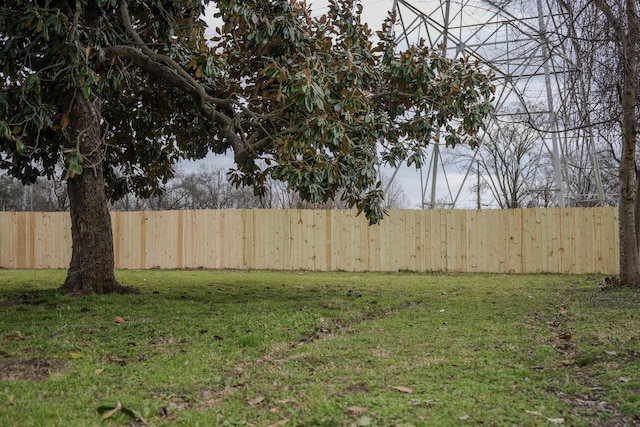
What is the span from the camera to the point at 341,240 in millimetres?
14492

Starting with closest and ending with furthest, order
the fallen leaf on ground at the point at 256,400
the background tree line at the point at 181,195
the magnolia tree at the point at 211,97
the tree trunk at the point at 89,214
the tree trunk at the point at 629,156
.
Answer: the fallen leaf on ground at the point at 256,400
the magnolia tree at the point at 211,97
the tree trunk at the point at 89,214
the tree trunk at the point at 629,156
the background tree line at the point at 181,195

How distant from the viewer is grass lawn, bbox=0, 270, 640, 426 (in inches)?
117

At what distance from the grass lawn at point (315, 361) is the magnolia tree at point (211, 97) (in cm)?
161

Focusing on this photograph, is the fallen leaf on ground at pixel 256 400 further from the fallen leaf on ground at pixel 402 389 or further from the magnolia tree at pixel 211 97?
the magnolia tree at pixel 211 97

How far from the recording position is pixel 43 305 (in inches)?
266

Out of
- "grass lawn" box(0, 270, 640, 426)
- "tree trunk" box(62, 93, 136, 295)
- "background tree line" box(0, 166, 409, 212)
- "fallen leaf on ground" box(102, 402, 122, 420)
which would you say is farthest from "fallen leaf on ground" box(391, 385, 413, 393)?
"background tree line" box(0, 166, 409, 212)

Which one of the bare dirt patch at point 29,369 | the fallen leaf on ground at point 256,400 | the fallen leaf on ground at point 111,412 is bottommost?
the fallen leaf on ground at point 256,400

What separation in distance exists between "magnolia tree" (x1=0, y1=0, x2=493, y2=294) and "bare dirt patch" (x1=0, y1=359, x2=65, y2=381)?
8.16 feet

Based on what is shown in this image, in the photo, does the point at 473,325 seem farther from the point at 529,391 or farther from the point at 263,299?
the point at 263,299

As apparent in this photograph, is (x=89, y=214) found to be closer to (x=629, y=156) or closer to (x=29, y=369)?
(x=29, y=369)

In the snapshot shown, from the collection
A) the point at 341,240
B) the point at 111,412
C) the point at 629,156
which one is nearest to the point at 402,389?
the point at 111,412

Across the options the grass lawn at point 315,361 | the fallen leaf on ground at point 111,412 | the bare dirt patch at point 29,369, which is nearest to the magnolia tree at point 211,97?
the grass lawn at point 315,361

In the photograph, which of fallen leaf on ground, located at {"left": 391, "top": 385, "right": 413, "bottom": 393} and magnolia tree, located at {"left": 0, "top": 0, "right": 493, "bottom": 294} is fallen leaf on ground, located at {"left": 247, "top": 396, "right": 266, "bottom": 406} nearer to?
fallen leaf on ground, located at {"left": 391, "top": 385, "right": 413, "bottom": 393}

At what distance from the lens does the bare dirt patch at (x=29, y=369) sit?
3.63 meters
